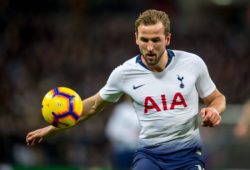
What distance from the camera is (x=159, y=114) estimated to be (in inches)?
288

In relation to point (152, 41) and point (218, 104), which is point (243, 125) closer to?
point (218, 104)

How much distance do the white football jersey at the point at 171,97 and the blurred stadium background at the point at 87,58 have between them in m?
6.39

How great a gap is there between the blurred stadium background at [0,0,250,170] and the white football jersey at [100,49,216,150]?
6.39m

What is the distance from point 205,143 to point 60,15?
23.3 feet

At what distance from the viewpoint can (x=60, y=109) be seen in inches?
286

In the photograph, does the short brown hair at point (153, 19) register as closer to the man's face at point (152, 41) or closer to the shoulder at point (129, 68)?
the man's face at point (152, 41)

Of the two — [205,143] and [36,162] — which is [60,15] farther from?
[205,143]

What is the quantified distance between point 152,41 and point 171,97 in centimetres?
53

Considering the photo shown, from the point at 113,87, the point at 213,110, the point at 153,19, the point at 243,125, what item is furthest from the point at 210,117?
the point at 243,125

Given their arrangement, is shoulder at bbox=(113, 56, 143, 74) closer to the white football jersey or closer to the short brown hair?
the white football jersey

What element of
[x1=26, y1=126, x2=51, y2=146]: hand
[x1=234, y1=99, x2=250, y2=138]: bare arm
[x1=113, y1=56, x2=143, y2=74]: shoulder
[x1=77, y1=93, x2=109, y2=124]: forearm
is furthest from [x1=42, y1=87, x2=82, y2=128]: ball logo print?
[x1=234, y1=99, x2=250, y2=138]: bare arm

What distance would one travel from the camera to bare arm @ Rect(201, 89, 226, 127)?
6.57 metres

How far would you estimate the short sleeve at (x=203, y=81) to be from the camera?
736 centimetres

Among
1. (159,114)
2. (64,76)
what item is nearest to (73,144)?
(64,76)
